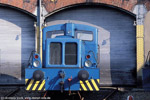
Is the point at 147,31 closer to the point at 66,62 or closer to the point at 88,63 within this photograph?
the point at 88,63

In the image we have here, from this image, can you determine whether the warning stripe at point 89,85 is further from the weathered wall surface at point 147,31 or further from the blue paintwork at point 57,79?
the weathered wall surface at point 147,31

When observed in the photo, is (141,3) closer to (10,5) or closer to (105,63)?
(105,63)

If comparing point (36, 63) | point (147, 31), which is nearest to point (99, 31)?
point (147, 31)

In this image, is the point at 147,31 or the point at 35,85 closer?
the point at 35,85

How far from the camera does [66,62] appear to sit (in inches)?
385

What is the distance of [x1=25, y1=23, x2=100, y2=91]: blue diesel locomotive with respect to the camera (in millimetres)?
9234

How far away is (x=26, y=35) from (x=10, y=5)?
6.36 feet

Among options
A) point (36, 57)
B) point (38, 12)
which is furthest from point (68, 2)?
point (36, 57)

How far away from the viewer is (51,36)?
410 inches

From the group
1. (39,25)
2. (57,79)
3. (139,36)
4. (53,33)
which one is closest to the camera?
(57,79)

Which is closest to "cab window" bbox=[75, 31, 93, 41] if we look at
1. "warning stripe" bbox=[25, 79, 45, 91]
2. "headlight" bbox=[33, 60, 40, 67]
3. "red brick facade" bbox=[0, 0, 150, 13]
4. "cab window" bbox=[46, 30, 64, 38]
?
"cab window" bbox=[46, 30, 64, 38]

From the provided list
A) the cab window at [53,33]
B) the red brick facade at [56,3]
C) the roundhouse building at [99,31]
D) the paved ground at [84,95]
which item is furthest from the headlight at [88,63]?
the red brick facade at [56,3]

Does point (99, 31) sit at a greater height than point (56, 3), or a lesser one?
lesser

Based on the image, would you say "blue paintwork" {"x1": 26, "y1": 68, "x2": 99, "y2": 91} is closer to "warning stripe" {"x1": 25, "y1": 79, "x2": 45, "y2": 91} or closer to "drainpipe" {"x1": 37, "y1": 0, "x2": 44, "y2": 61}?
"warning stripe" {"x1": 25, "y1": 79, "x2": 45, "y2": 91}
